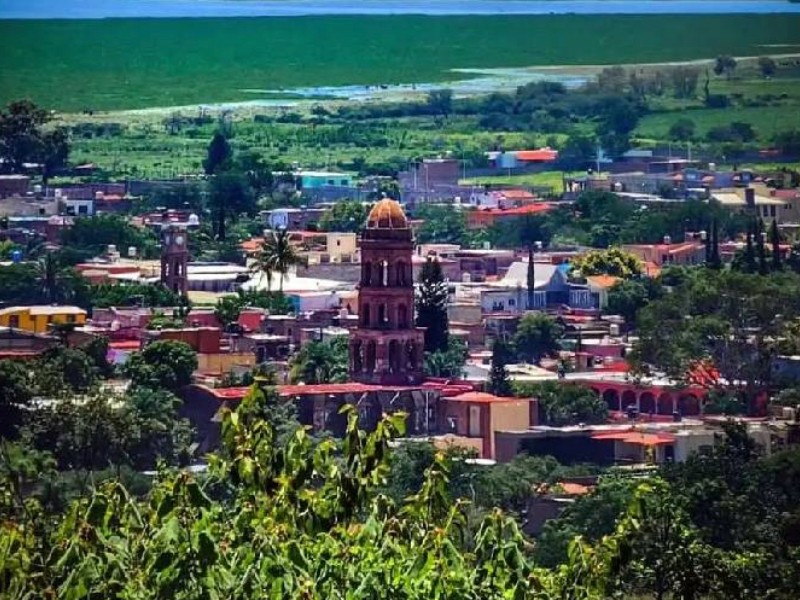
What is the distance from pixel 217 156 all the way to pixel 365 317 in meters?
27.5

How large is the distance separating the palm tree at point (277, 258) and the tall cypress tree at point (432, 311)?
18.5ft

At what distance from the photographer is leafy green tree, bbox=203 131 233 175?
203ft

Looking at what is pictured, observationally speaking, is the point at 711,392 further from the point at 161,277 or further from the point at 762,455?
the point at 161,277

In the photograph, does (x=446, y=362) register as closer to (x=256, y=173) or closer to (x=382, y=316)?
(x=382, y=316)

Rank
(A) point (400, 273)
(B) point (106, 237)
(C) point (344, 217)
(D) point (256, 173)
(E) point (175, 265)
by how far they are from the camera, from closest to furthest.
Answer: (A) point (400, 273) → (E) point (175, 265) → (B) point (106, 237) → (C) point (344, 217) → (D) point (256, 173)

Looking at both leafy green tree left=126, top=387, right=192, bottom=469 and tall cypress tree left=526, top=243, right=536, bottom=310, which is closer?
leafy green tree left=126, top=387, right=192, bottom=469

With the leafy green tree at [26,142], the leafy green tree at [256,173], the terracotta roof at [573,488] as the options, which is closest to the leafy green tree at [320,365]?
the terracotta roof at [573,488]

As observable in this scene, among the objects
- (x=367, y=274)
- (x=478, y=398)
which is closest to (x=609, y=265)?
(x=367, y=274)

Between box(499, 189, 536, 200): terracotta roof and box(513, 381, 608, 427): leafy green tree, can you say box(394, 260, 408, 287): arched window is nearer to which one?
box(513, 381, 608, 427): leafy green tree

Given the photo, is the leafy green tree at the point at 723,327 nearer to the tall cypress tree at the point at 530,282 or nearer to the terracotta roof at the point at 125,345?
the tall cypress tree at the point at 530,282

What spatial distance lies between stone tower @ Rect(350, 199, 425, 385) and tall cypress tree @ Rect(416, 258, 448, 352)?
1726 mm

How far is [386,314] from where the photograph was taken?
35906 mm

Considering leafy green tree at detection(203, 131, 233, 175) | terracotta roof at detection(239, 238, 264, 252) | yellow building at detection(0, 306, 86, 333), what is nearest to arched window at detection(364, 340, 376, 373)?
yellow building at detection(0, 306, 86, 333)

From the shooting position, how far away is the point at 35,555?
41.1 feet
